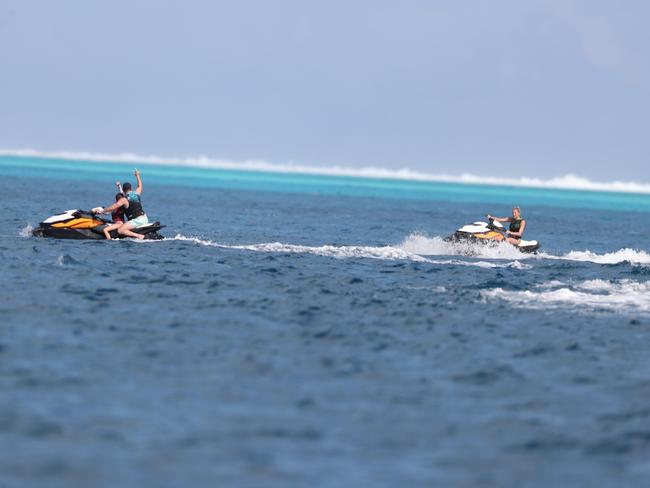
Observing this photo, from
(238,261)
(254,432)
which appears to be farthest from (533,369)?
(238,261)

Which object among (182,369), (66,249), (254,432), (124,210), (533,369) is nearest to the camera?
(254,432)

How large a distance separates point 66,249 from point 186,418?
1663 cm

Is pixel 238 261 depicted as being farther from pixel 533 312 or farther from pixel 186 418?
pixel 186 418

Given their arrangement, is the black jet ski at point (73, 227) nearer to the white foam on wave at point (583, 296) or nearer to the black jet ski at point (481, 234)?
the black jet ski at point (481, 234)

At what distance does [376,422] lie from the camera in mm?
12156

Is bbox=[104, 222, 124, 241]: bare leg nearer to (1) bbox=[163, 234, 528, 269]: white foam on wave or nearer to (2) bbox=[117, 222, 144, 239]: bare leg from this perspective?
(2) bbox=[117, 222, 144, 239]: bare leg

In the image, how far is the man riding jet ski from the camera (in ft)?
109

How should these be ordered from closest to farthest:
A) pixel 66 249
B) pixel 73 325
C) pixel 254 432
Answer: pixel 254 432 < pixel 73 325 < pixel 66 249

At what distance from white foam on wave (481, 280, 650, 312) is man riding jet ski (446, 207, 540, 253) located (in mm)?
7015

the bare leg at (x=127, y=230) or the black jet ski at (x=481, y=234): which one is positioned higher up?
the black jet ski at (x=481, y=234)

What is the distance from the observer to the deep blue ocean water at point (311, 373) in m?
10.7

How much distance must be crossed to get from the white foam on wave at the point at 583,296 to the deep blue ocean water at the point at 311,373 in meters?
0.08

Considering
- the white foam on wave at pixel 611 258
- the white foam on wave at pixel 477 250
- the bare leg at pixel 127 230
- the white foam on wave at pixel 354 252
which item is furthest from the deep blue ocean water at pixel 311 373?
the white foam on wave at pixel 611 258

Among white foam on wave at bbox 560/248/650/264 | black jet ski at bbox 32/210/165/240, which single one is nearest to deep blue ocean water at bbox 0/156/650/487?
black jet ski at bbox 32/210/165/240
